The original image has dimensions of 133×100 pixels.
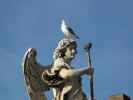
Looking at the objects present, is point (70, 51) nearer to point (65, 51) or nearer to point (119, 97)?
point (65, 51)

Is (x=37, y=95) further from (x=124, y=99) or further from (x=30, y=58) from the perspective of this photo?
(x=124, y=99)

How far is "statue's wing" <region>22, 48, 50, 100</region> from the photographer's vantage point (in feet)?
75.8

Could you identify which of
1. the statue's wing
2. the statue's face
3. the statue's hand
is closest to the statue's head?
the statue's face

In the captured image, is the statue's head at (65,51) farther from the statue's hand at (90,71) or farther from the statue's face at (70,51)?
the statue's hand at (90,71)

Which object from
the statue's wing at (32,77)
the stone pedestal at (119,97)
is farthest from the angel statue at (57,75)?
the stone pedestal at (119,97)

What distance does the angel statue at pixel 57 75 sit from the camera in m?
22.9

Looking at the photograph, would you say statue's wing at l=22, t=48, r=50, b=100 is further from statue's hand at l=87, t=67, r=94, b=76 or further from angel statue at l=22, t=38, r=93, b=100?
statue's hand at l=87, t=67, r=94, b=76

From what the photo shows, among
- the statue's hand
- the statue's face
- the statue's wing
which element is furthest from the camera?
the statue's face

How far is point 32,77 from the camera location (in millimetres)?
23250

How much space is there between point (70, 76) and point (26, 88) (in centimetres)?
120

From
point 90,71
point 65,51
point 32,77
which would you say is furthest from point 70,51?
point 32,77

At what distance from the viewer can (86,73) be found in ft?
74.3

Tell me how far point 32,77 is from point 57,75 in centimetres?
67

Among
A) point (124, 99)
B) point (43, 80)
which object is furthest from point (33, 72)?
point (124, 99)
